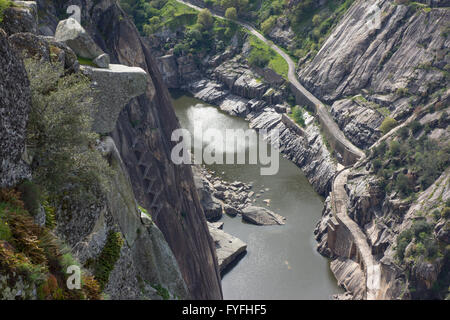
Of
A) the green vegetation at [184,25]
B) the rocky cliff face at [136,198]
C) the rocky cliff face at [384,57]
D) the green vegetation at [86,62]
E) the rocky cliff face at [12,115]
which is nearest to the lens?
the rocky cliff face at [12,115]

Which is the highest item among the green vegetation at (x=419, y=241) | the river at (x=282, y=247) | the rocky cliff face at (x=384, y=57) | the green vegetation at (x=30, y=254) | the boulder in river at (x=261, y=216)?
the green vegetation at (x=30, y=254)

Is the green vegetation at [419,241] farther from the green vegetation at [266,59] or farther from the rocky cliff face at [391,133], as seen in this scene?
the green vegetation at [266,59]

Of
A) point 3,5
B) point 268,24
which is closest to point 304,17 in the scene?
point 268,24

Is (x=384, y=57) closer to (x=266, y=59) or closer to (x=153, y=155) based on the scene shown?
(x=266, y=59)

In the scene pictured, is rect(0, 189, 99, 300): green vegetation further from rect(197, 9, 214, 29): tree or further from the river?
rect(197, 9, 214, 29): tree

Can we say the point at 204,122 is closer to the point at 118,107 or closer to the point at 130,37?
the point at 130,37

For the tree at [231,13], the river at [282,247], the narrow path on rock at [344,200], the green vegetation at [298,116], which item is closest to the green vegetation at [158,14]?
the tree at [231,13]

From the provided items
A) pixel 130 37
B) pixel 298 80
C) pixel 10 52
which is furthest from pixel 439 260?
pixel 298 80
